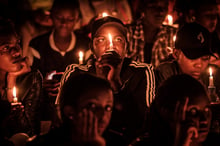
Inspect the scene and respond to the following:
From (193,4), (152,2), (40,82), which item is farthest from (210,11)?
(40,82)

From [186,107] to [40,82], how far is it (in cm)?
248

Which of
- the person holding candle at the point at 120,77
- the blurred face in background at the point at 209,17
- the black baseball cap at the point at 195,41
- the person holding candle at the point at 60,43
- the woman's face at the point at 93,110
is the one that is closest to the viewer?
the woman's face at the point at 93,110

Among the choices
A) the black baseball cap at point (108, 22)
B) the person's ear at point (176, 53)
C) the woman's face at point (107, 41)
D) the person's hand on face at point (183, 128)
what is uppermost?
the black baseball cap at point (108, 22)

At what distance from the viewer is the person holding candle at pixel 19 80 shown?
197 inches

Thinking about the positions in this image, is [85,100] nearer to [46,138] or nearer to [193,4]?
[46,138]

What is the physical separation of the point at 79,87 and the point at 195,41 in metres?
1.94

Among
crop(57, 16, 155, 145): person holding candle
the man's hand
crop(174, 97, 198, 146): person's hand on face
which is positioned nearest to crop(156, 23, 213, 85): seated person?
crop(57, 16, 155, 145): person holding candle

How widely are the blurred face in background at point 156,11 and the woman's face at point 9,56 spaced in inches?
103

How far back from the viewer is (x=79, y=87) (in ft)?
11.6

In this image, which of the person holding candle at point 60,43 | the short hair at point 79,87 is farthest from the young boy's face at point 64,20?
the short hair at point 79,87

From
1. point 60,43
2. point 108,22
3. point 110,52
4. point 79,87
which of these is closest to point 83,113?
point 79,87

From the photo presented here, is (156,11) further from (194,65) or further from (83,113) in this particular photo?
(83,113)

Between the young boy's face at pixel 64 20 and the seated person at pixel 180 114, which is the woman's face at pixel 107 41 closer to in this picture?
the seated person at pixel 180 114

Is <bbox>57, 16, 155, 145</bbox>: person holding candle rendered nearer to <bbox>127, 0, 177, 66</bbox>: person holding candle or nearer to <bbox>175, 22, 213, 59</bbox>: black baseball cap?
<bbox>175, 22, 213, 59</bbox>: black baseball cap
